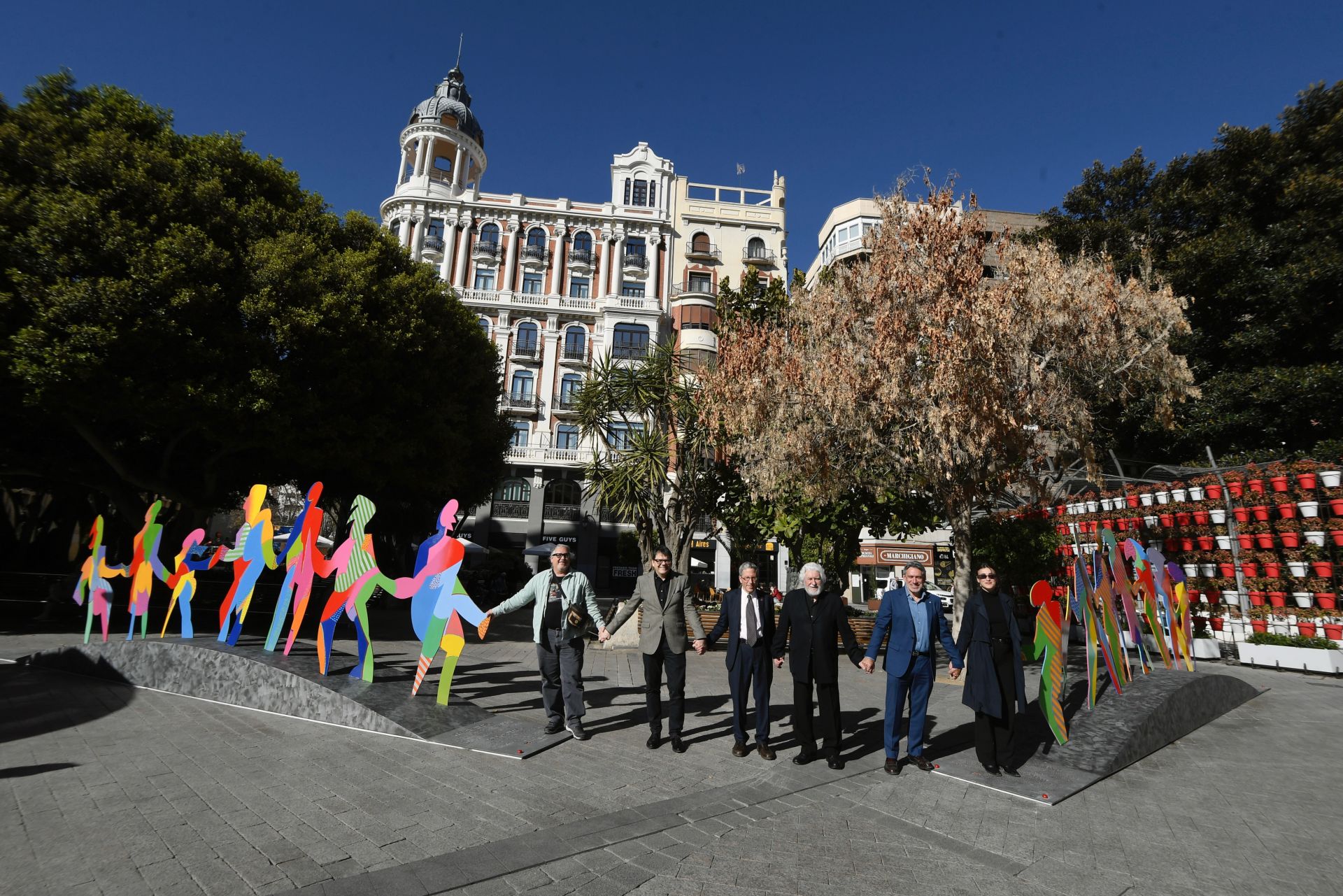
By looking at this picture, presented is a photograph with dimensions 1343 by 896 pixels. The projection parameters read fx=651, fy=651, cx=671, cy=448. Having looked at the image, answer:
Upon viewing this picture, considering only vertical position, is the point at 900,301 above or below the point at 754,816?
above

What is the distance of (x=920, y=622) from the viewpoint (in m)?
5.62

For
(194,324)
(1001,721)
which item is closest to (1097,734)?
(1001,721)

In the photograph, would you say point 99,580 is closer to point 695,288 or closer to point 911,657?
point 911,657

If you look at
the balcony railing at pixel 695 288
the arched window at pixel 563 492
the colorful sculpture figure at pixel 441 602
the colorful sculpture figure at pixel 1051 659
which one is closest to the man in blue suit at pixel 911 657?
the colorful sculpture figure at pixel 1051 659

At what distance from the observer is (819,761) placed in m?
5.71

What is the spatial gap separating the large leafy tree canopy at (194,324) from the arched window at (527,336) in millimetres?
19070

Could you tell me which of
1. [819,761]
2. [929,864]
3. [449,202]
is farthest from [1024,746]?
[449,202]

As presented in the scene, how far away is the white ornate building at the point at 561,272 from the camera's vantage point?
112 ft

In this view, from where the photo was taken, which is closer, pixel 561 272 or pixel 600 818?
pixel 600 818

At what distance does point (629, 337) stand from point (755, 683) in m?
31.3

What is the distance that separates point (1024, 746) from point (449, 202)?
38.3 metres

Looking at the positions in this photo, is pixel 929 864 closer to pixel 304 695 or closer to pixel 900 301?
pixel 304 695

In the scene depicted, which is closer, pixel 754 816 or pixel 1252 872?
pixel 1252 872

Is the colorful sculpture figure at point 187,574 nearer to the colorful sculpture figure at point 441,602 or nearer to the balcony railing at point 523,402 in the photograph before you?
the colorful sculpture figure at point 441,602
